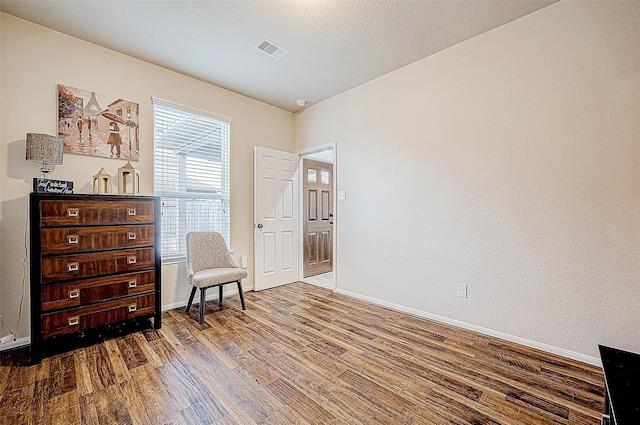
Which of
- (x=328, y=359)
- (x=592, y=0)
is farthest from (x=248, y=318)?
(x=592, y=0)

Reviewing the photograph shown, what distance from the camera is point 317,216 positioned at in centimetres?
495

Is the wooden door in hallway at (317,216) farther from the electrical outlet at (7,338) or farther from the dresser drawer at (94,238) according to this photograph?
the electrical outlet at (7,338)

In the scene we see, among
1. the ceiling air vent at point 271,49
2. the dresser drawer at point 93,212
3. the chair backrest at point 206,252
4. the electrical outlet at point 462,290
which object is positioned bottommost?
the electrical outlet at point 462,290

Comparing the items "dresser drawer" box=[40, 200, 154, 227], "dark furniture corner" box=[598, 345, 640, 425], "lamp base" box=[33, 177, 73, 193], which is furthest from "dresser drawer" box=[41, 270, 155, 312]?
"dark furniture corner" box=[598, 345, 640, 425]

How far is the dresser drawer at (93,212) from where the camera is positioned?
6.92 ft

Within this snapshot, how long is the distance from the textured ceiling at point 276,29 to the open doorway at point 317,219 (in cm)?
168

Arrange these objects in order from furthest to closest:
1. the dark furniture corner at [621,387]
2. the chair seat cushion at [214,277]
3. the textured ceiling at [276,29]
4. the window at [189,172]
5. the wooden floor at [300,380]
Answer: the window at [189,172] → the chair seat cushion at [214,277] → the textured ceiling at [276,29] → the wooden floor at [300,380] → the dark furniture corner at [621,387]

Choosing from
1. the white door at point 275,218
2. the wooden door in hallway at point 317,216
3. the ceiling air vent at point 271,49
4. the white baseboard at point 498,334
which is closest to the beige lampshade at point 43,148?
the ceiling air vent at point 271,49

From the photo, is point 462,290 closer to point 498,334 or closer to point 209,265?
point 498,334

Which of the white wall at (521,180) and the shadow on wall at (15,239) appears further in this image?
the shadow on wall at (15,239)

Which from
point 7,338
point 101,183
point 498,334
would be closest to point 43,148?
point 101,183

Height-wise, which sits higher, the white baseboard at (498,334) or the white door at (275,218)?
the white door at (275,218)

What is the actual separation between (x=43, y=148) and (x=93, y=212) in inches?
23.6

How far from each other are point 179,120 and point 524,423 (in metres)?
3.97
